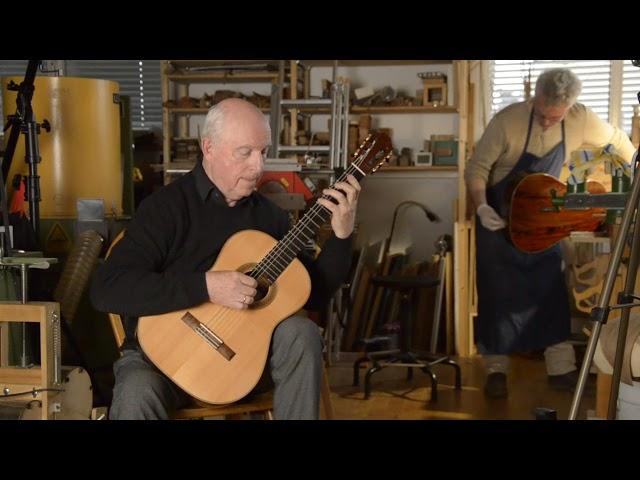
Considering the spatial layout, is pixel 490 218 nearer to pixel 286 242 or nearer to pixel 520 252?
pixel 520 252

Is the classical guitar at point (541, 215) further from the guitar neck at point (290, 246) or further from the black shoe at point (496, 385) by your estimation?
the guitar neck at point (290, 246)

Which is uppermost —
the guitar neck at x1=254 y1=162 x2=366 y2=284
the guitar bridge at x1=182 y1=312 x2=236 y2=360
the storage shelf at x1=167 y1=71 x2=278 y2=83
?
the storage shelf at x1=167 y1=71 x2=278 y2=83

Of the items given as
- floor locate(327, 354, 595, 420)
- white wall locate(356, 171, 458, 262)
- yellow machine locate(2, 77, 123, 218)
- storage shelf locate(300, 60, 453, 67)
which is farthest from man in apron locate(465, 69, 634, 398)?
yellow machine locate(2, 77, 123, 218)

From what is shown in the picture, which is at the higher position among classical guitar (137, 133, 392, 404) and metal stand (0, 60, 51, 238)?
metal stand (0, 60, 51, 238)

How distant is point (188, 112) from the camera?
18.9 feet

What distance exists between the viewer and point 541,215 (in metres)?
3.88

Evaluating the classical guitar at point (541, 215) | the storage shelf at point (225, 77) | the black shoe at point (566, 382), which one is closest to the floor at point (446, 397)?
the black shoe at point (566, 382)

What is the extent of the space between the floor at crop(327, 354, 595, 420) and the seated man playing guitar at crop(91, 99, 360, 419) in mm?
1456

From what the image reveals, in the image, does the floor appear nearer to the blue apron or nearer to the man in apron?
the man in apron

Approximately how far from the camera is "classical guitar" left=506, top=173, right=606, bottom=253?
3.84 m

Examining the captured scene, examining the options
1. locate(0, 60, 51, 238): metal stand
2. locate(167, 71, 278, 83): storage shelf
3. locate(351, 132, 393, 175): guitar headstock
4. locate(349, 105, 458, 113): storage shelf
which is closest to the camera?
locate(351, 132, 393, 175): guitar headstock

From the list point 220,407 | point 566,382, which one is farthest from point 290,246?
point 566,382

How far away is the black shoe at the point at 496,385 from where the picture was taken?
3953 millimetres

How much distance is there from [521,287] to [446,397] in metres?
0.66
